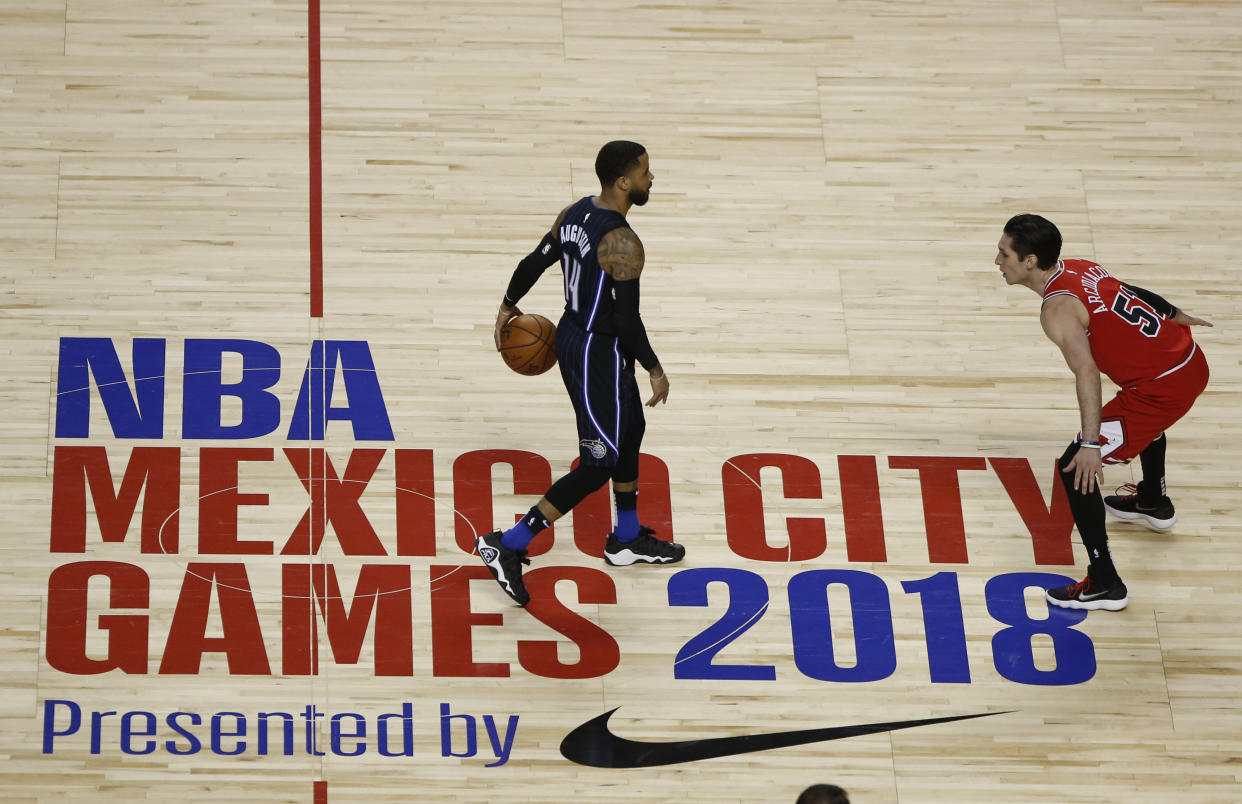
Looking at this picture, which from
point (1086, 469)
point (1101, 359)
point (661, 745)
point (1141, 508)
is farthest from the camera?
point (1141, 508)

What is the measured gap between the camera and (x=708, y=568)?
21.9 ft

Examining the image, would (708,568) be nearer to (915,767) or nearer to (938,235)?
(915,767)

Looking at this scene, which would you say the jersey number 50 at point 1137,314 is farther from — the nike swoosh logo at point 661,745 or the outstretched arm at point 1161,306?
the nike swoosh logo at point 661,745

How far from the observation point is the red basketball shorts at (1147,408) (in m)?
6.27

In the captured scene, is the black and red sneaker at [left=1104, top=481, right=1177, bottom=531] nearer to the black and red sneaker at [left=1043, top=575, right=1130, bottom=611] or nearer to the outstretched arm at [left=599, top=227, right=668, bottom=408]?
the black and red sneaker at [left=1043, top=575, right=1130, bottom=611]

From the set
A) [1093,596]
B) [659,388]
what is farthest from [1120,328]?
[659,388]

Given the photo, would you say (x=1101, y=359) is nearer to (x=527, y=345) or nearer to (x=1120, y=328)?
(x=1120, y=328)

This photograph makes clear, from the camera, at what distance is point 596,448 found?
616cm

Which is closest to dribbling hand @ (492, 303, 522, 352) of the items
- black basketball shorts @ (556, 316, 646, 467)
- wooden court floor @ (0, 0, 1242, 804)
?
black basketball shorts @ (556, 316, 646, 467)

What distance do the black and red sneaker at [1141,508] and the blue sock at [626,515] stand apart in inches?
90.2

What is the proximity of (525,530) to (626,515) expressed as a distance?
20.5 inches

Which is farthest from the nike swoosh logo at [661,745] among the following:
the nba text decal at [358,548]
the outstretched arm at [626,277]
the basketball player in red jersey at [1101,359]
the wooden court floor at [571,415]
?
the outstretched arm at [626,277]

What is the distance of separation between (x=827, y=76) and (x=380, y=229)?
2832 millimetres

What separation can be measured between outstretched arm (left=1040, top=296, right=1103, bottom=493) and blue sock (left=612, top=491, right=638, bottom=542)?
1.96 m
